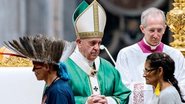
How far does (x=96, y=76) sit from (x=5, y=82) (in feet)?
2.93

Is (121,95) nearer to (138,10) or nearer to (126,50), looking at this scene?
(126,50)

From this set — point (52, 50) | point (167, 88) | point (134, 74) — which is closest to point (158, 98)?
point (167, 88)

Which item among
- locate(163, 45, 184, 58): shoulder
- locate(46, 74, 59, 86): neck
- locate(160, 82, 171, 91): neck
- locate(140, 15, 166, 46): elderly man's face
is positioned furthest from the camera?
locate(163, 45, 184, 58): shoulder

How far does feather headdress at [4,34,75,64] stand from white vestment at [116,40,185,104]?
53.5 inches

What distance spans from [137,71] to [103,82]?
2.09 ft

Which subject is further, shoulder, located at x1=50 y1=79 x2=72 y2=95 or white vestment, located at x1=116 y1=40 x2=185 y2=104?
white vestment, located at x1=116 y1=40 x2=185 y2=104

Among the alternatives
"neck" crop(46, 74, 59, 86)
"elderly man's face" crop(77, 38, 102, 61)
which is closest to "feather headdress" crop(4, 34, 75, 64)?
"neck" crop(46, 74, 59, 86)

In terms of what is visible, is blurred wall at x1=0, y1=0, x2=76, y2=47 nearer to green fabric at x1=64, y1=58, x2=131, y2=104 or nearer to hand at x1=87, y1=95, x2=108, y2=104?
green fabric at x1=64, y1=58, x2=131, y2=104

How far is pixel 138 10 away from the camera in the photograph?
1086cm

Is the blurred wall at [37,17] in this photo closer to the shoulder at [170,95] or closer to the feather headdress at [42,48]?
the feather headdress at [42,48]

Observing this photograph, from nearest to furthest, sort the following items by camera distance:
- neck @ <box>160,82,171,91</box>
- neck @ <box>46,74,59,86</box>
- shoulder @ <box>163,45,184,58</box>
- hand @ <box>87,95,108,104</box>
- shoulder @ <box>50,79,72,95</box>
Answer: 1. shoulder @ <box>50,79,72,95</box>
2. neck @ <box>46,74,59,86</box>
3. neck @ <box>160,82,171,91</box>
4. hand @ <box>87,95,108,104</box>
5. shoulder @ <box>163,45,184,58</box>

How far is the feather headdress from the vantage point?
686cm

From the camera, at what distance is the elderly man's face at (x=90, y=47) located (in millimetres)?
7488

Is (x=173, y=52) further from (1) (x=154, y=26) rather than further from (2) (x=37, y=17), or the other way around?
(2) (x=37, y=17)
